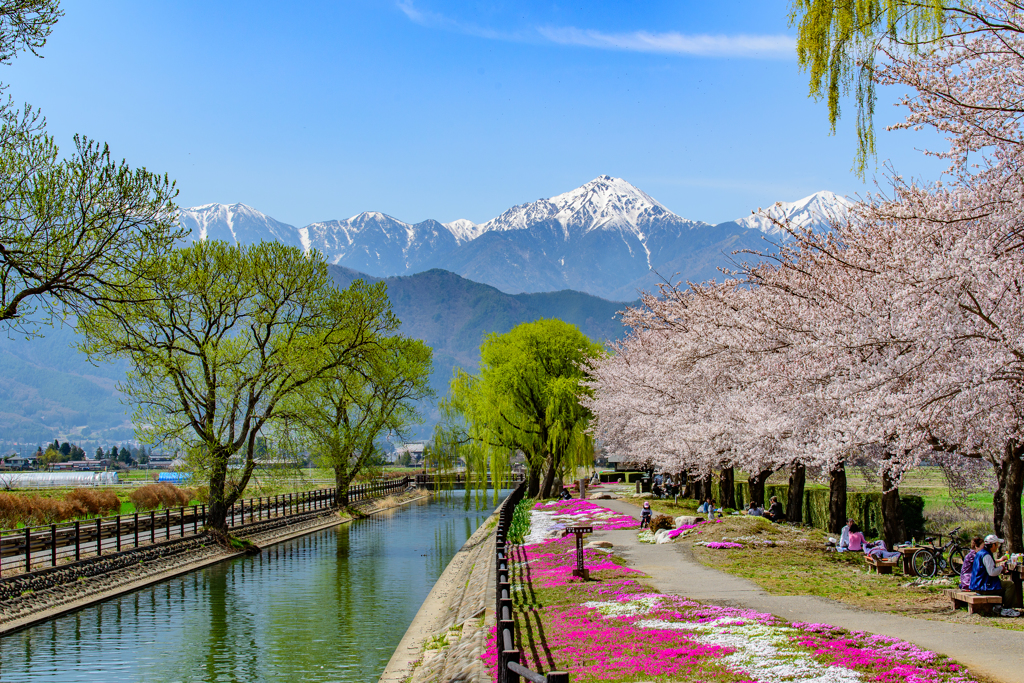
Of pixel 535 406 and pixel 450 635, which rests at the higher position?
pixel 535 406

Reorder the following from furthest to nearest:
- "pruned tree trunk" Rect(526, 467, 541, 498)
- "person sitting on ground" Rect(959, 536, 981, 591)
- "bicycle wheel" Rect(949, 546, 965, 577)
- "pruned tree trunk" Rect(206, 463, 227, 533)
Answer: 1. "pruned tree trunk" Rect(526, 467, 541, 498)
2. "pruned tree trunk" Rect(206, 463, 227, 533)
3. "bicycle wheel" Rect(949, 546, 965, 577)
4. "person sitting on ground" Rect(959, 536, 981, 591)

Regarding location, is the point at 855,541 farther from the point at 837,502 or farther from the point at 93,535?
the point at 93,535

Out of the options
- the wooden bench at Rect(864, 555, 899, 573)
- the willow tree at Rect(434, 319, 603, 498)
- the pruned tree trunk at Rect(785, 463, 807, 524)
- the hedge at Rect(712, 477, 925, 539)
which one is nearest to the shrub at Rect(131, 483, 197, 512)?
the willow tree at Rect(434, 319, 603, 498)

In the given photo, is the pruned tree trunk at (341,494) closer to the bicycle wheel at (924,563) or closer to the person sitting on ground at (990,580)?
the bicycle wheel at (924,563)

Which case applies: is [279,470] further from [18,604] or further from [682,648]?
[682,648]

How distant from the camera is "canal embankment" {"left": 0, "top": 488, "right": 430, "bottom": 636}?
68.1ft

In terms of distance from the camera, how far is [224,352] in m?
33.8

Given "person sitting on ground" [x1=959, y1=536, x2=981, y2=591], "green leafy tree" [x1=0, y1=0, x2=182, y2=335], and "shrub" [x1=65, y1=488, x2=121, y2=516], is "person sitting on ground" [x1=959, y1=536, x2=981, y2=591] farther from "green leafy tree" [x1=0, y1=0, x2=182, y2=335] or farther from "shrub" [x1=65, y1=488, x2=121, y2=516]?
"shrub" [x1=65, y1=488, x2=121, y2=516]

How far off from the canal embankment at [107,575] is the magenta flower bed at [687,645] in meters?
14.4

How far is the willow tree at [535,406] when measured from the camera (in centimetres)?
4434

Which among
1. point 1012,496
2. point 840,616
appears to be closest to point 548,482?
point 1012,496

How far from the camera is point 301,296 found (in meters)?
37.0

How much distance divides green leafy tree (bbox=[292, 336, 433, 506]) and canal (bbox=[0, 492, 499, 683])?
6.27 m

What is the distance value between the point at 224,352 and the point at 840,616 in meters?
28.2
